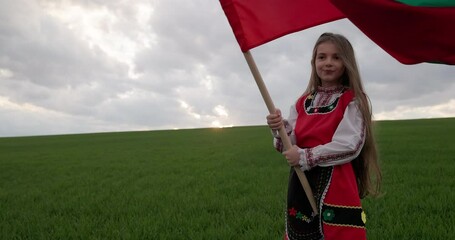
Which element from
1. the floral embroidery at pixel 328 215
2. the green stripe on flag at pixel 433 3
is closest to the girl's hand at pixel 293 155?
the floral embroidery at pixel 328 215

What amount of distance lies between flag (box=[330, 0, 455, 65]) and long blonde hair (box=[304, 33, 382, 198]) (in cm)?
34

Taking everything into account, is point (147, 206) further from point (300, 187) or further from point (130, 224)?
point (300, 187)

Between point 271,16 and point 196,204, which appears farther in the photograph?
point 196,204

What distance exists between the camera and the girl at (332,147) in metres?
2.99

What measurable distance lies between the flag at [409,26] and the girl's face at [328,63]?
364mm

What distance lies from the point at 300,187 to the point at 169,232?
2.71 meters

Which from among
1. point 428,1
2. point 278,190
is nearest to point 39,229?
point 278,190

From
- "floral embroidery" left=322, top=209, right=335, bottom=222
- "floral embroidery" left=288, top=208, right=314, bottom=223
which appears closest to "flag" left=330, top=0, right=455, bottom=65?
"floral embroidery" left=322, top=209, right=335, bottom=222

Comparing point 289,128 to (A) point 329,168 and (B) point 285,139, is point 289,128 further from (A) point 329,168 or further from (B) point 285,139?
(A) point 329,168

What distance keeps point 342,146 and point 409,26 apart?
87 cm

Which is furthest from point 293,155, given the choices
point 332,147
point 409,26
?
point 409,26

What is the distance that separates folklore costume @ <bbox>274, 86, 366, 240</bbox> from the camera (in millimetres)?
2986

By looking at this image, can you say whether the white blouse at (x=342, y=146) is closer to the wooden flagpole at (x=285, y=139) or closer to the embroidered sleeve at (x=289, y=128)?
the wooden flagpole at (x=285, y=139)

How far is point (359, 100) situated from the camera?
305 cm
